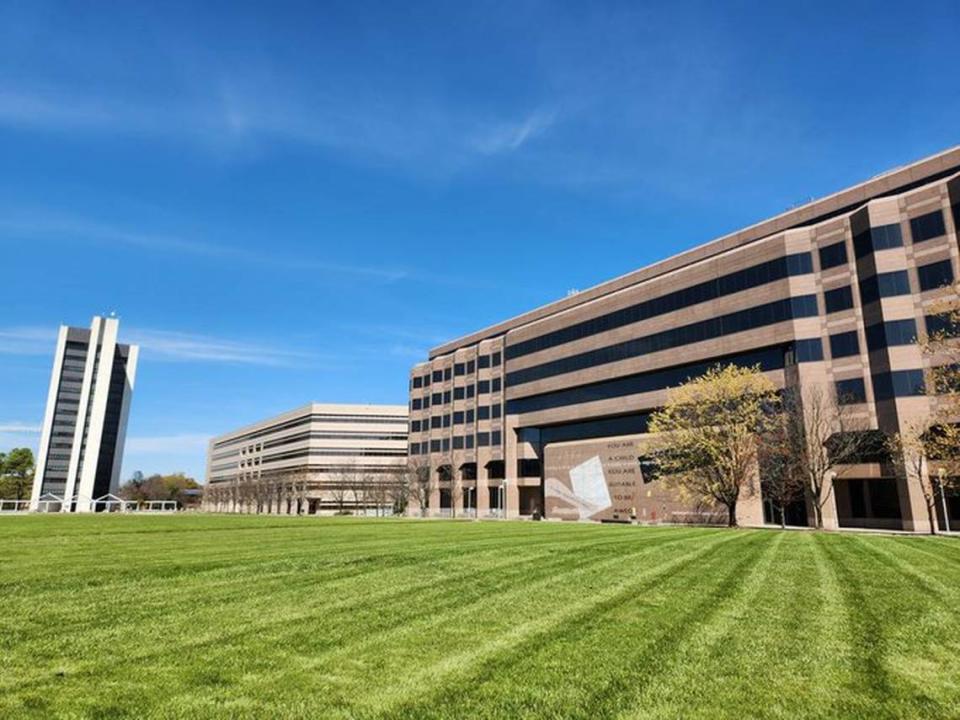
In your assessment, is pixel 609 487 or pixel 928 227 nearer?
pixel 928 227

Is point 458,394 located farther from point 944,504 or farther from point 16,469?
point 16,469

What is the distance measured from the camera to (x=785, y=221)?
2240 inches

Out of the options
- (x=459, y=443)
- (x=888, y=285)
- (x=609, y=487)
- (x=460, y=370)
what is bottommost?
(x=609, y=487)

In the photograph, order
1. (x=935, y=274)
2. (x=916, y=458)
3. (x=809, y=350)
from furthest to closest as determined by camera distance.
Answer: (x=809, y=350) → (x=935, y=274) → (x=916, y=458)

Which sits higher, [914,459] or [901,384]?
[901,384]

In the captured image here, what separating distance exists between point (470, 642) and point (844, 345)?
4953 centimetres

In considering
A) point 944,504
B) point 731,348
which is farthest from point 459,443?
point 944,504

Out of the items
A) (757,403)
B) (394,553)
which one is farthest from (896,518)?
(394,553)

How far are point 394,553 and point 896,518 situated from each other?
4428 centimetres

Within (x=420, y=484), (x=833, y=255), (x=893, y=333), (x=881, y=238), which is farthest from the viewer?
(x=420, y=484)

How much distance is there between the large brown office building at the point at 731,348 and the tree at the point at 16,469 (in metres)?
109

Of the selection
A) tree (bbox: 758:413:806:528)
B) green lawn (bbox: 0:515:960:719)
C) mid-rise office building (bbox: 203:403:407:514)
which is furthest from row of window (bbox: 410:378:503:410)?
green lawn (bbox: 0:515:960:719)

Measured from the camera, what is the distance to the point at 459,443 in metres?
89.0

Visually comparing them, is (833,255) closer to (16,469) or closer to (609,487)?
(609,487)
